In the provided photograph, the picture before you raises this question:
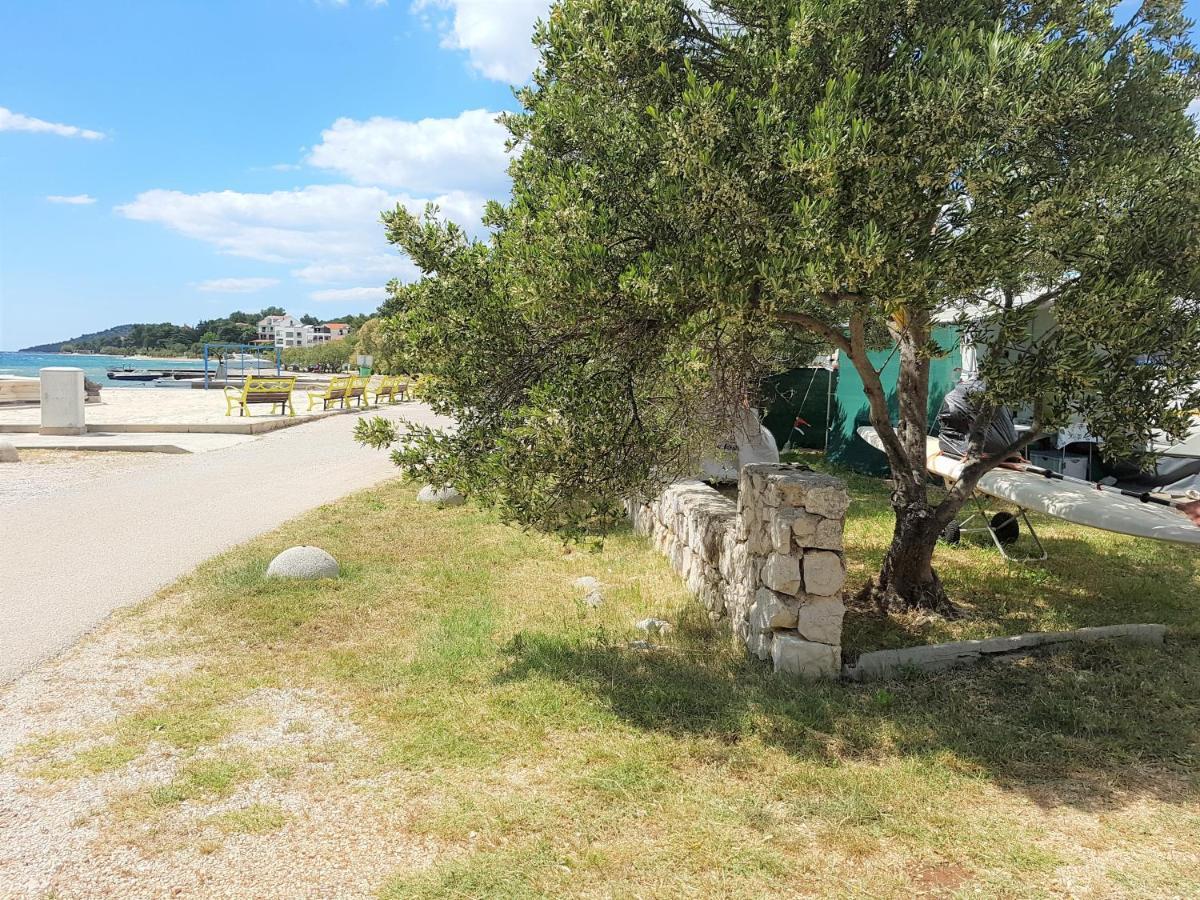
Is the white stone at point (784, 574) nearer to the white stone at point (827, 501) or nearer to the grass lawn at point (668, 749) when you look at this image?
the white stone at point (827, 501)

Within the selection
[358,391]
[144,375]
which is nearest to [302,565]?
[358,391]

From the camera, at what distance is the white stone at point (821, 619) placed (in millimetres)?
4883

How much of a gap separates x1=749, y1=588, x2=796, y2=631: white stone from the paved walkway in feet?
15.2

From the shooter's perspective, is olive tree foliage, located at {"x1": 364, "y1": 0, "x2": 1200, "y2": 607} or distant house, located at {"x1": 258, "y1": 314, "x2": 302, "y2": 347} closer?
olive tree foliage, located at {"x1": 364, "y1": 0, "x2": 1200, "y2": 607}

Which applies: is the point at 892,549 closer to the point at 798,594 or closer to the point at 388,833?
the point at 798,594

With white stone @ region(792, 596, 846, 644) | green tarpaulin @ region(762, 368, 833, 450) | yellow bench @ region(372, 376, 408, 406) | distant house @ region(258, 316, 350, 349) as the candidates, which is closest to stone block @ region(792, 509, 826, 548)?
white stone @ region(792, 596, 846, 644)

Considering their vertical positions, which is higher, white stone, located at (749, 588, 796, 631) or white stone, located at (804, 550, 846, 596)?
white stone, located at (804, 550, 846, 596)

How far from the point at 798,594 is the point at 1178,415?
92.1 inches

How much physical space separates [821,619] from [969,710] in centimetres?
95

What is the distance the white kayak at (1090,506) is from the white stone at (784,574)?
6.64 feet

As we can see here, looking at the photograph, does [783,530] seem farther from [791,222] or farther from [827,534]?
[791,222]

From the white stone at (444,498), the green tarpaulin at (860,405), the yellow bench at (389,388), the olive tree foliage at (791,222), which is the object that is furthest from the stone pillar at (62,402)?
the green tarpaulin at (860,405)

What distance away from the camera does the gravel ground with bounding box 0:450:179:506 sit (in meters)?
10.4

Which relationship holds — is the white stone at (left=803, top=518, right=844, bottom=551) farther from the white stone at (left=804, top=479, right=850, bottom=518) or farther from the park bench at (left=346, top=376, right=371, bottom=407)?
the park bench at (left=346, top=376, right=371, bottom=407)
